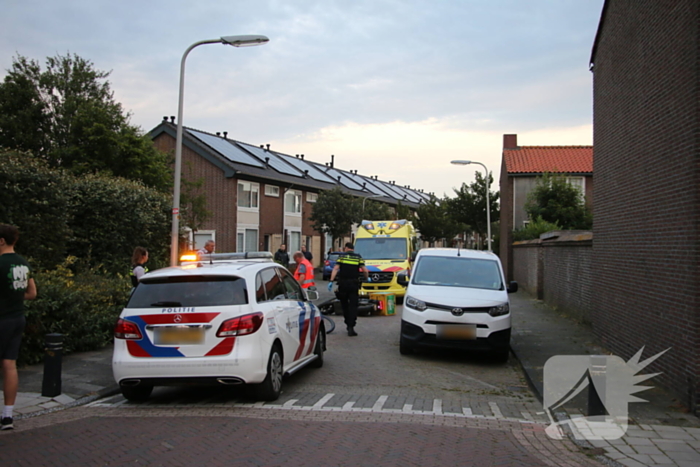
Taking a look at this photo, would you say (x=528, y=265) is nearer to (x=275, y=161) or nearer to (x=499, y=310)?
(x=499, y=310)

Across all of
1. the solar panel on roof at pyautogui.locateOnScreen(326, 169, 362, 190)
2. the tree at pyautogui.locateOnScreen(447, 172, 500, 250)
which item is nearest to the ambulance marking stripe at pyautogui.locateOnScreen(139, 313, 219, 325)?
the tree at pyautogui.locateOnScreen(447, 172, 500, 250)

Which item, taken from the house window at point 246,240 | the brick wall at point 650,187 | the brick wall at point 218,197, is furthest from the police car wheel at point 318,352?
the house window at point 246,240

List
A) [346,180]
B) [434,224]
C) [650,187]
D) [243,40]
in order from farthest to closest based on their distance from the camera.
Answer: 1. [434,224]
2. [346,180]
3. [243,40]
4. [650,187]

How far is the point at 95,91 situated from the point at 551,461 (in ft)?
95.3

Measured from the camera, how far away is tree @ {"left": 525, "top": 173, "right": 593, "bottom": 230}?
29.7 meters

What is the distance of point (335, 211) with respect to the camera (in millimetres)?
38562

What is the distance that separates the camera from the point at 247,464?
15.5 ft

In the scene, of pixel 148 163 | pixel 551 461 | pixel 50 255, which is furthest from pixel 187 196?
pixel 551 461

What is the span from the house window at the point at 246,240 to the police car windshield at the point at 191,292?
26261 mm

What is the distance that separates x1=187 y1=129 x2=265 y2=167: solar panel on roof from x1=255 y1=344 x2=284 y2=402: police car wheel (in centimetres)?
2743

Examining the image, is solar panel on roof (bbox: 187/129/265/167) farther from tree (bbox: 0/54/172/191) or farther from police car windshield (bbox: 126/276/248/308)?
police car windshield (bbox: 126/276/248/308)

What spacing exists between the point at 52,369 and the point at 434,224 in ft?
166

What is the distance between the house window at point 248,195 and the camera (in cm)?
3344

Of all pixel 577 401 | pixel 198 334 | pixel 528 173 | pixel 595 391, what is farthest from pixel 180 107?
pixel 528 173
